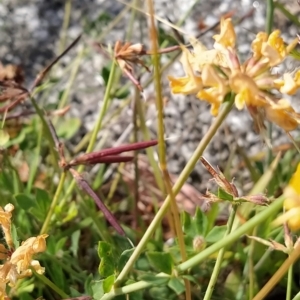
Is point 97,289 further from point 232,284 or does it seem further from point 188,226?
point 232,284

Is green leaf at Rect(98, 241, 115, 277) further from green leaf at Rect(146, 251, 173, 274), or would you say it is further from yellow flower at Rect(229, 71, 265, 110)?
yellow flower at Rect(229, 71, 265, 110)

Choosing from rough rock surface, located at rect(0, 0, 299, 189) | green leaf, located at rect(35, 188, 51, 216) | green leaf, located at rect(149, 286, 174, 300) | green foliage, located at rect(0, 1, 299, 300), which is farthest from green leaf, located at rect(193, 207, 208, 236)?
rough rock surface, located at rect(0, 0, 299, 189)

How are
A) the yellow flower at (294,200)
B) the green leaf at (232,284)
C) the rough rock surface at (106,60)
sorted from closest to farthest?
the yellow flower at (294,200)
the green leaf at (232,284)
the rough rock surface at (106,60)

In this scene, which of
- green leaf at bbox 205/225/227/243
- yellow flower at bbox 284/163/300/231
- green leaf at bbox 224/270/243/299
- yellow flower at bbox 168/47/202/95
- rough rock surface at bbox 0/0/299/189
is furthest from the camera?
rough rock surface at bbox 0/0/299/189

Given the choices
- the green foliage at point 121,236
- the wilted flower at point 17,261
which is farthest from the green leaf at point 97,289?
the wilted flower at point 17,261

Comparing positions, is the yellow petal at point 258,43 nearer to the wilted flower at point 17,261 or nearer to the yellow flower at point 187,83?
the yellow flower at point 187,83

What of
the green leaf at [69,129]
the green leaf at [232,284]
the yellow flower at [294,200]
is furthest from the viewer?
the green leaf at [69,129]

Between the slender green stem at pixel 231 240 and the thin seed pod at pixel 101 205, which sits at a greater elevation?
the slender green stem at pixel 231 240
